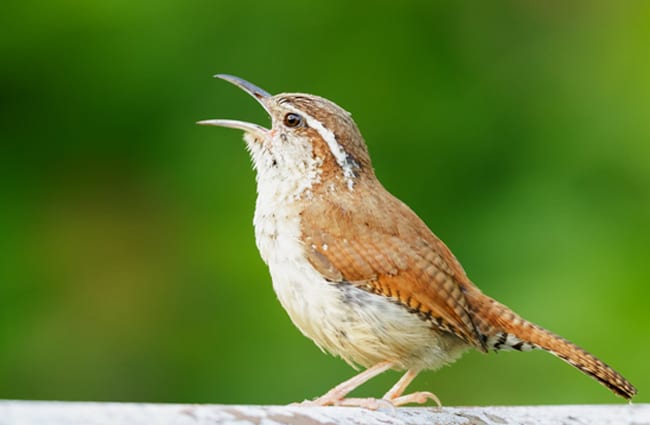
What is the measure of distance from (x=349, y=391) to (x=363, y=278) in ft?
1.16

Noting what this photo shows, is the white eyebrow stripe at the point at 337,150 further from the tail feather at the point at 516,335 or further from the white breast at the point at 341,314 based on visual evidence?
the tail feather at the point at 516,335

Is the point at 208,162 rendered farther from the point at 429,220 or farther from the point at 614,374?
the point at 614,374

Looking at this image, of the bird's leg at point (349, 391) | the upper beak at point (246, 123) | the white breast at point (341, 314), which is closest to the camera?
the bird's leg at point (349, 391)

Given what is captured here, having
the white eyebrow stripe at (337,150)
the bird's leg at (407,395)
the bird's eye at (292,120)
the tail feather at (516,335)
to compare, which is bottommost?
the bird's leg at (407,395)

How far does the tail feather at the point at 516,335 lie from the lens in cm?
378

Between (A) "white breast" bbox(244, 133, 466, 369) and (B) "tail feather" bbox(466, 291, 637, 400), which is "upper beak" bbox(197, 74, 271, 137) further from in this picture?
(B) "tail feather" bbox(466, 291, 637, 400)

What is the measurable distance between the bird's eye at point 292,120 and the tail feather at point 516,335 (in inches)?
32.9

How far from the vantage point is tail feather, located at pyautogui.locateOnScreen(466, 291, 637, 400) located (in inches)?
149

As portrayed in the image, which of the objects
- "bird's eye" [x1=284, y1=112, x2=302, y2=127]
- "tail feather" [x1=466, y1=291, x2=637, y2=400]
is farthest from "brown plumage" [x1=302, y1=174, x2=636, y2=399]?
"bird's eye" [x1=284, y1=112, x2=302, y2=127]

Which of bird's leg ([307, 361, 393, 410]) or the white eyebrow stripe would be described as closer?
bird's leg ([307, 361, 393, 410])

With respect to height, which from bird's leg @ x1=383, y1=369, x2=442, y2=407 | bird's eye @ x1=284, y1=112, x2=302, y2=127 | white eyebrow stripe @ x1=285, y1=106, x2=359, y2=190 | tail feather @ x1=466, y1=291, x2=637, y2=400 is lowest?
bird's leg @ x1=383, y1=369, x2=442, y2=407

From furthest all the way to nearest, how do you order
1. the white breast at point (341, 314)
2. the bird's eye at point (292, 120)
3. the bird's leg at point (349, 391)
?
the bird's eye at point (292, 120)
the white breast at point (341, 314)
the bird's leg at point (349, 391)

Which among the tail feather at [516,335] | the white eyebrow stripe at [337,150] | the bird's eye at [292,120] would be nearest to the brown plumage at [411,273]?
the tail feather at [516,335]

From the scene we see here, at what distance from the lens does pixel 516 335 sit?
3906mm
